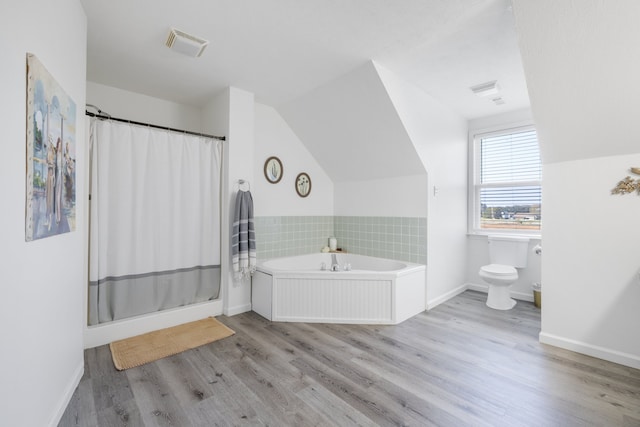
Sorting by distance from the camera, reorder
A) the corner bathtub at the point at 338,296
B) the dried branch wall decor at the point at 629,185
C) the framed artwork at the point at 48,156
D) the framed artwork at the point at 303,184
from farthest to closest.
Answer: the framed artwork at the point at 303,184
the corner bathtub at the point at 338,296
the dried branch wall decor at the point at 629,185
the framed artwork at the point at 48,156

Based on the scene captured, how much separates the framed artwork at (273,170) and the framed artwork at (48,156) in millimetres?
2105

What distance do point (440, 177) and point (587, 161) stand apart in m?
1.46

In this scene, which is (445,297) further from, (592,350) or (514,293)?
(592,350)

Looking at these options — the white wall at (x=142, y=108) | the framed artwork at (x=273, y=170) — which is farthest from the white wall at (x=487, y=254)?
the white wall at (x=142, y=108)

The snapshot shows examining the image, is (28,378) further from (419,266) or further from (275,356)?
(419,266)

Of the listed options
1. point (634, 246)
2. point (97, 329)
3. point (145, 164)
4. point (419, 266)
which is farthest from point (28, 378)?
point (634, 246)

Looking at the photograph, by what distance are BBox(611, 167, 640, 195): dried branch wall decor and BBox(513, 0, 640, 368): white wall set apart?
0.04m

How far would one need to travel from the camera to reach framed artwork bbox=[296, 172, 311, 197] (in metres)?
4.11

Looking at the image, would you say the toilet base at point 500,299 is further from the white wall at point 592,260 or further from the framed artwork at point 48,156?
the framed artwork at point 48,156

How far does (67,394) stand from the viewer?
176 centimetres

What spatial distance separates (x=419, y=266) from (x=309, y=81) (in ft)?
7.78

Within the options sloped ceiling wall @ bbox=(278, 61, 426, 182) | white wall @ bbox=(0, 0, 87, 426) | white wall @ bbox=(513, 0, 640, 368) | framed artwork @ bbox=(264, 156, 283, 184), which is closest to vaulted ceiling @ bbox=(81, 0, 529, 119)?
sloped ceiling wall @ bbox=(278, 61, 426, 182)

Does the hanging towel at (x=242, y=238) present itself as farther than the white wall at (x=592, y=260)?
Yes

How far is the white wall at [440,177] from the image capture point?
322cm
